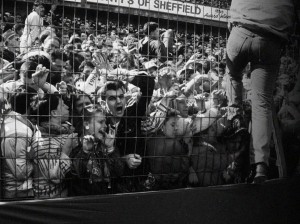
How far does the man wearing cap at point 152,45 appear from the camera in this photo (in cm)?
344

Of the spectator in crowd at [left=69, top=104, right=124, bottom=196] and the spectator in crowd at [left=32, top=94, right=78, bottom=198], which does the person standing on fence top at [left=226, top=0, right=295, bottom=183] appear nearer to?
the spectator in crowd at [left=69, top=104, right=124, bottom=196]

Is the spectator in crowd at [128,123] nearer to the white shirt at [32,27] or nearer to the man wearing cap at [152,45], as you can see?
the man wearing cap at [152,45]

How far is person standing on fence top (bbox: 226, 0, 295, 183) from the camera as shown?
12.4 feet

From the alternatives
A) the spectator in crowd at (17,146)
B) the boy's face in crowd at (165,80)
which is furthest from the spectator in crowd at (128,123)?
the spectator in crowd at (17,146)

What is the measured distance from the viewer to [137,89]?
3.39 metres

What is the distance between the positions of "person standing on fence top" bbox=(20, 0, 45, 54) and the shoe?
6.87ft

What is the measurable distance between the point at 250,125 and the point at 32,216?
2.07 m

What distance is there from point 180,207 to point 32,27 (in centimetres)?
170

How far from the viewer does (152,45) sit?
347 cm

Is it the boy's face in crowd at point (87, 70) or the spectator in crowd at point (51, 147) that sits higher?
the boy's face in crowd at point (87, 70)

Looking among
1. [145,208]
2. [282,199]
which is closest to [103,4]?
[145,208]

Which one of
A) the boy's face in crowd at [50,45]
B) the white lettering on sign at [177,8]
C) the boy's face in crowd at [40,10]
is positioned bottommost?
the boy's face in crowd at [50,45]

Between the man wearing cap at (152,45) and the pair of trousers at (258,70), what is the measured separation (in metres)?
0.68

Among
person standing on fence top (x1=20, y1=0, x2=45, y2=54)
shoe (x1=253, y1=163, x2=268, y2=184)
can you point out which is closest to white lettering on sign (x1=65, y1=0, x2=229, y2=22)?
person standing on fence top (x1=20, y1=0, x2=45, y2=54)
